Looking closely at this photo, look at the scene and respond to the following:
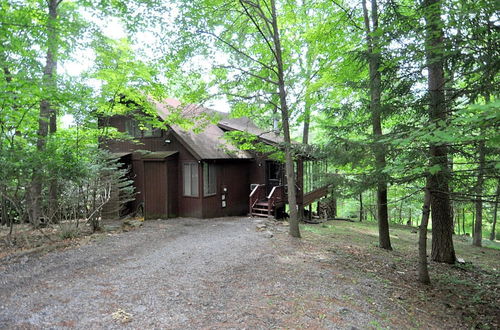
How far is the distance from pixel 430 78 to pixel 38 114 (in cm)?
1066

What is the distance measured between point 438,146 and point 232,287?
15.1 feet

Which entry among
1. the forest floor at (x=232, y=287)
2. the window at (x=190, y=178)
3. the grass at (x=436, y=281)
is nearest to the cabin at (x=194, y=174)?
the window at (x=190, y=178)

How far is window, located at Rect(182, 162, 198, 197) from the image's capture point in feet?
39.6

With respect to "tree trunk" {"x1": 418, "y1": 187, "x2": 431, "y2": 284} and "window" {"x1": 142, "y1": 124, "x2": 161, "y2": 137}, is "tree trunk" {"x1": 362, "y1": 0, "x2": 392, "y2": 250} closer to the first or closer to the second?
"tree trunk" {"x1": 418, "y1": 187, "x2": 431, "y2": 284}

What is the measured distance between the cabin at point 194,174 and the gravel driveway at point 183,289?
15.7 ft

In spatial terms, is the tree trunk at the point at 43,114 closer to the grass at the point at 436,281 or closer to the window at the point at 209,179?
the window at the point at 209,179

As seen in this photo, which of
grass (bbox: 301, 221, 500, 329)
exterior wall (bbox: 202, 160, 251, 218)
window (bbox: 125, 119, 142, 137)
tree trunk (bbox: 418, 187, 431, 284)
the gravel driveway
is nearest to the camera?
the gravel driveway

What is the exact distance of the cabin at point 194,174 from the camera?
1197 cm

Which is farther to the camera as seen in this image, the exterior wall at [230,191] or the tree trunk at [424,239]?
the exterior wall at [230,191]

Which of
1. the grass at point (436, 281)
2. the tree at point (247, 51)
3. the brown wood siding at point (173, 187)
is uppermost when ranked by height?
the tree at point (247, 51)

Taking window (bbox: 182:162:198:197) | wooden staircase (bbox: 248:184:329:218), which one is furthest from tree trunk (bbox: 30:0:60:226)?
wooden staircase (bbox: 248:184:329:218)

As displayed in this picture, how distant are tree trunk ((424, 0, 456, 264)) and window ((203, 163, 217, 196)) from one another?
831 centimetres

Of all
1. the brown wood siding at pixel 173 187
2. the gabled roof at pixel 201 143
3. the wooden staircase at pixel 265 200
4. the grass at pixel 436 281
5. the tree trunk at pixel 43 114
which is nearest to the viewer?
the grass at pixel 436 281

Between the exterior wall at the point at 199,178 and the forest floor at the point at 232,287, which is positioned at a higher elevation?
the exterior wall at the point at 199,178
